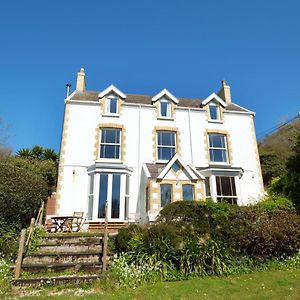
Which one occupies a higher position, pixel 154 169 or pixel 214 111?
pixel 214 111

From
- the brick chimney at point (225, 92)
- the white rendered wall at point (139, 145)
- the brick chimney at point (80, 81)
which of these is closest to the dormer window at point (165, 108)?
the white rendered wall at point (139, 145)

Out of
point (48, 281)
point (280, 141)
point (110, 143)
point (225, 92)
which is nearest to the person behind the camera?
point (48, 281)

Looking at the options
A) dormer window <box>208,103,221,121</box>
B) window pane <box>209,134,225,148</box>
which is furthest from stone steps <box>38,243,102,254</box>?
dormer window <box>208,103,221,121</box>

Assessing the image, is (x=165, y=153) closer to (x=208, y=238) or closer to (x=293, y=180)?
(x=293, y=180)

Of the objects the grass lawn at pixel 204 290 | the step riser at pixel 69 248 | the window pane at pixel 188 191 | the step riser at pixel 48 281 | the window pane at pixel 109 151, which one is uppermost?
the window pane at pixel 109 151

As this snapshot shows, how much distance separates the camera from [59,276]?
8.11m

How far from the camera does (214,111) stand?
811 inches

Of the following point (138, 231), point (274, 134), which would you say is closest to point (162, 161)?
point (138, 231)

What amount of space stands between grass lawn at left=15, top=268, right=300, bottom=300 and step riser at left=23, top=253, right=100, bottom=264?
1.63m

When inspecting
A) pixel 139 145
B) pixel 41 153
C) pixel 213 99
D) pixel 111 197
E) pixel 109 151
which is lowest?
pixel 111 197

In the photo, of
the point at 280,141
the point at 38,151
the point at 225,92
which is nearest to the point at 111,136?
the point at 225,92

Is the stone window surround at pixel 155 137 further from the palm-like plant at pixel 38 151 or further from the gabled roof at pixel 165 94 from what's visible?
the palm-like plant at pixel 38 151

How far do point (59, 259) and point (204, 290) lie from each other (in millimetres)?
5044

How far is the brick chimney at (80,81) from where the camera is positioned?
21062 millimetres
